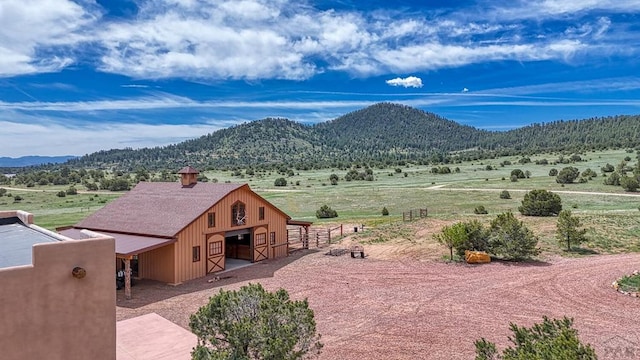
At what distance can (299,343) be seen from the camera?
9.81m

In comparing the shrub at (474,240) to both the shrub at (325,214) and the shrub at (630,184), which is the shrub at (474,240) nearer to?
the shrub at (325,214)

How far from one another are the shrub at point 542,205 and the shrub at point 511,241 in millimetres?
11835

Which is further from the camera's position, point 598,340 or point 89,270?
point 598,340

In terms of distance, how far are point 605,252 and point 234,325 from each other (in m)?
23.7

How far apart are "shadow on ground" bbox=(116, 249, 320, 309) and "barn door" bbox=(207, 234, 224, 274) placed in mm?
412

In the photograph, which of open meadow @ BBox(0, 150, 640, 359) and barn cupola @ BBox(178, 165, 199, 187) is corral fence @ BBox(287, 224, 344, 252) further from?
barn cupola @ BBox(178, 165, 199, 187)

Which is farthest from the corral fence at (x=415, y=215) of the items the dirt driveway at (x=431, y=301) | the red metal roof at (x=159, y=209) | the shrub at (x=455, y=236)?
the red metal roof at (x=159, y=209)

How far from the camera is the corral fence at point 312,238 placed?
3075 cm

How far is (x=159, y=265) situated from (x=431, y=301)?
1290cm

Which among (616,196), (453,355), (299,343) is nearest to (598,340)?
(453,355)

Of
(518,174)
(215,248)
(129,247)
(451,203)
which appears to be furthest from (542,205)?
(518,174)

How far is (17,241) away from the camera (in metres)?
11.2

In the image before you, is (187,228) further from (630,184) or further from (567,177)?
(567,177)

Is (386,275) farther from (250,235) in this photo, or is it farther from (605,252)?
(605,252)
